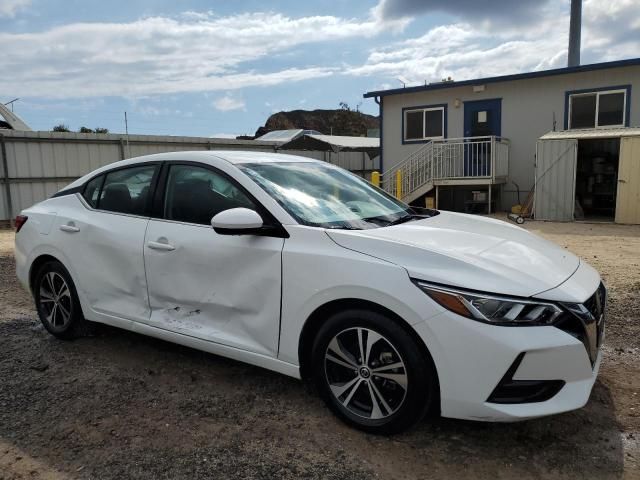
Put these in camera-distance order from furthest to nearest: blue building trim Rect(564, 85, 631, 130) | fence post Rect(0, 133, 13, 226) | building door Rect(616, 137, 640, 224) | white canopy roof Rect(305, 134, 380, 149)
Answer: white canopy roof Rect(305, 134, 380, 149)
blue building trim Rect(564, 85, 631, 130)
fence post Rect(0, 133, 13, 226)
building door Rect(616, 137, 640, 224)

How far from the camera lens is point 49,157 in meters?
14.5

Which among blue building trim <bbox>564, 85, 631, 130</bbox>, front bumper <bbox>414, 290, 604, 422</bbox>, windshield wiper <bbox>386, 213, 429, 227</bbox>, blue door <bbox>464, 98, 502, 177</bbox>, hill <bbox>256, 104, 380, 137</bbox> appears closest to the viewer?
front bumper <bbox>414, 290, 604, 422</bbox>

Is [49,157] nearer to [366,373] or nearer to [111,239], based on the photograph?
[111,239]

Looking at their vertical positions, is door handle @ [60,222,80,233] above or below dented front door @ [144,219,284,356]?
above

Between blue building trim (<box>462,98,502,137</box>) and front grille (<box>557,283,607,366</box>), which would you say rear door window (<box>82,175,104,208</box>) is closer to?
front grille (<box>557,283,607,366</box>)

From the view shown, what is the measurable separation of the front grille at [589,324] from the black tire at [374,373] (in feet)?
2.33

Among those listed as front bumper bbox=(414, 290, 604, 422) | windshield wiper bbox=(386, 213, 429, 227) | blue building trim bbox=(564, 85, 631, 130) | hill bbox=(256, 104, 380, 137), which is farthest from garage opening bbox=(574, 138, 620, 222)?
hill bbox=(256, 104, 380, 137)

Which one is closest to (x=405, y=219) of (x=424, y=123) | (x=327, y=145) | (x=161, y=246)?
(x=161, y=246)

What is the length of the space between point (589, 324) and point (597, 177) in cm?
1423

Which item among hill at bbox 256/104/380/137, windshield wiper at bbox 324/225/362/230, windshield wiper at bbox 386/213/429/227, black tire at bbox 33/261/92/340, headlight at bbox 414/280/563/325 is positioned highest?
hill at bbox 256/104/380/137

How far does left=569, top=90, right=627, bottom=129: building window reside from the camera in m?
14.4

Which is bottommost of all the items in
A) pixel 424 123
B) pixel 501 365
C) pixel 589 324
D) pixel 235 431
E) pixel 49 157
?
pixel 235 431

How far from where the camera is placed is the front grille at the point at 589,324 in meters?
2.54

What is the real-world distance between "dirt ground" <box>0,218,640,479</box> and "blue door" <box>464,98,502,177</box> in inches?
462
